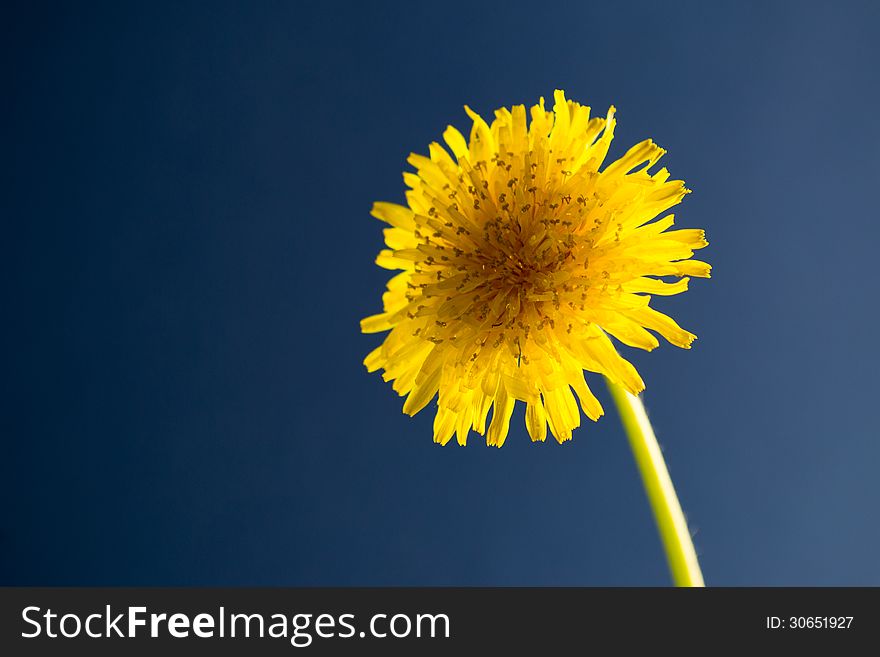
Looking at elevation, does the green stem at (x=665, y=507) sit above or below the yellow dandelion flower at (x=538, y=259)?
below

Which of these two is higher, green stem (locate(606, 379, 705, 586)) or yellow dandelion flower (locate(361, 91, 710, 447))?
yellow dandelion flower (locate(361, 91, 710, 447))

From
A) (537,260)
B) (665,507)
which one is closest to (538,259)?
(537,260)

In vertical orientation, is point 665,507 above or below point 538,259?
below

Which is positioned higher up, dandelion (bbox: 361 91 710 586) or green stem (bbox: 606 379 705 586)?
dandelion (bbox: 361 91 710 586)

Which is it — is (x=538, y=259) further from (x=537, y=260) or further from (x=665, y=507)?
(x=665, y=507)

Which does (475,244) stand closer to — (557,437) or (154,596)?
(557,437)
